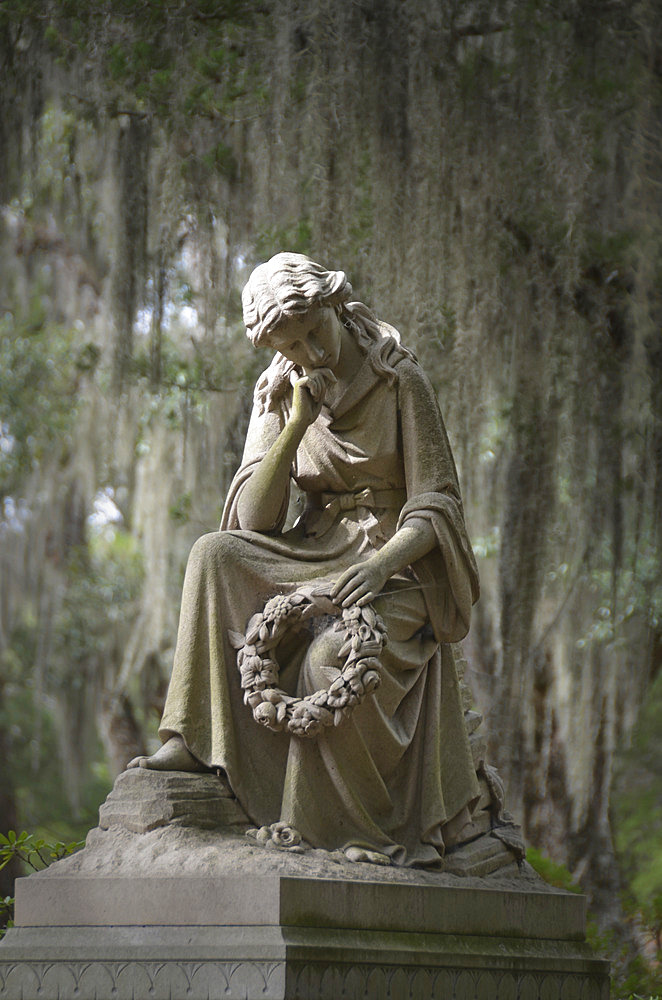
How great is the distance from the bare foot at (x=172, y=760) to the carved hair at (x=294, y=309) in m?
1.39

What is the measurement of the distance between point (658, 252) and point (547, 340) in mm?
899

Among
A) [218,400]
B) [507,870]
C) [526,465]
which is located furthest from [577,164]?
[507,870]

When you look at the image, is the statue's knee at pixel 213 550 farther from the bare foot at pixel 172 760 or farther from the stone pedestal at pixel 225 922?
the stone pedestal at pixel 225 922

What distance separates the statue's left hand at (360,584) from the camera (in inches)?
207

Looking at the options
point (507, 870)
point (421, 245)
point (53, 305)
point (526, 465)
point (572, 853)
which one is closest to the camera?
point (507, 870)

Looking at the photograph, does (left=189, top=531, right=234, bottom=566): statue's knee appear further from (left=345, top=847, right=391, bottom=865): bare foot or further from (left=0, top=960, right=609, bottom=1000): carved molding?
(left=0, top=960, right=609, bottom=1000): carved molding

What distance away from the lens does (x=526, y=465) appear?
1035 centimetres

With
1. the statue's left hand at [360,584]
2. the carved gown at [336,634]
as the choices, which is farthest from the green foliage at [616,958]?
the statue's left hand at [360,584]

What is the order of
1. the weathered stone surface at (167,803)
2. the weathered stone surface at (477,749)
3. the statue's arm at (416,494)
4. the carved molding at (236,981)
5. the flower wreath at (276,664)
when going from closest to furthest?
the carved molding at (236,981) → the weathered stone surface at (167,803) → the flower wreath at (276,664) → the statue's arm at (416,494) → the weathered stone surface at (477,749)

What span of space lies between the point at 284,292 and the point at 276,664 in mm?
1307

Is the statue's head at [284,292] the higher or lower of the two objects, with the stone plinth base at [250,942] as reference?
higher

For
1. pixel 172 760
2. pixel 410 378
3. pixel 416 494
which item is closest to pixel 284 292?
pixel 410 378

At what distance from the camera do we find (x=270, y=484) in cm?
556

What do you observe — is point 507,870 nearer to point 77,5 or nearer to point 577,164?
point 577,164
